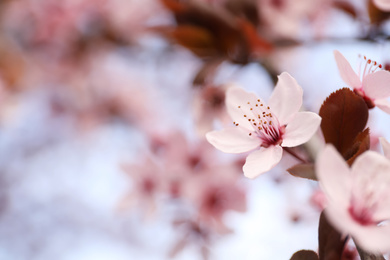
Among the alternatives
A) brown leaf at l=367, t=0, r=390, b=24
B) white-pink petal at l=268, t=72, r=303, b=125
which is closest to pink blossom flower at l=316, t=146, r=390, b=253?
white-pink petal at l=268, t=72, r=303, b=125

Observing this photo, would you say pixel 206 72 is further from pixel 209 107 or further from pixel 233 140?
pixel 233 140

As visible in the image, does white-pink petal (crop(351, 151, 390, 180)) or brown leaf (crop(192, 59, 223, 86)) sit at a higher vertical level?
white-pink petal (crop(351, 151, 390, 180))

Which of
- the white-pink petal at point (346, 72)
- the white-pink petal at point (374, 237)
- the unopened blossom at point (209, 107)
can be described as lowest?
the unopened blossom at point (209, 107)

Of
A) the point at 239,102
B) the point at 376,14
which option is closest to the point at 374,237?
the point at 239,102

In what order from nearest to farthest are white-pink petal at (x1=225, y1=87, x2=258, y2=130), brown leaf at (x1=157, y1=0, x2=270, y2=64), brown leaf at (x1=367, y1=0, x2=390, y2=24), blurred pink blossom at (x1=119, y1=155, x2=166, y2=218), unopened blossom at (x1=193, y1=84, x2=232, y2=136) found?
white-pink petal at (x1=225, y1=87, x2=258, y2=130), brown leaf at (x1=367, y1=0, x2=390, y2=24), brown leaf at (x1=157, y1=0, x2=270, y2=64), unopened blossom at (x1=193, y1=84, x2=232, y2=136), blurred pink blossom at (x1=119, y1=155, x2=166, y2=218)

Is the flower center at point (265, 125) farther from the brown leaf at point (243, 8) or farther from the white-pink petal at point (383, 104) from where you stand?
the brown leaf at point (243, 8)

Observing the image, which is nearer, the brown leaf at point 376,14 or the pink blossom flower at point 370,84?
the pink blossom flower at point 370,84

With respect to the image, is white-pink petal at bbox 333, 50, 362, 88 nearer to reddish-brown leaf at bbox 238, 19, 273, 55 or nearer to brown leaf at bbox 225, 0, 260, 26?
reddish-brown leaf at bbox 238, 19, 273, 55

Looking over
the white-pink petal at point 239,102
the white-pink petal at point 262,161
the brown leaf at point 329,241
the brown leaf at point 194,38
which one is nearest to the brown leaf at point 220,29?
the brown leaf at point 194,38
